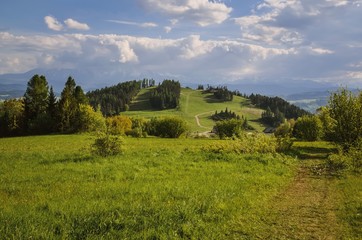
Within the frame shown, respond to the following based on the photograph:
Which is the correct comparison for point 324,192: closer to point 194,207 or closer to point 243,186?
point 243,186

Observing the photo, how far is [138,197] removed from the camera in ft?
50.1

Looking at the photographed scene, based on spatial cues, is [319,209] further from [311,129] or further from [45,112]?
[45,112]

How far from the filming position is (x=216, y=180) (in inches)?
751

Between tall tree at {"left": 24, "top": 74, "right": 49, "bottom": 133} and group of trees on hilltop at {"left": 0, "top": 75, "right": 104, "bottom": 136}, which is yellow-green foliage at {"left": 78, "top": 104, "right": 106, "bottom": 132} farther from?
tall tree at {"left": 24, "top": 74, "right": 49, "bottom": 133}

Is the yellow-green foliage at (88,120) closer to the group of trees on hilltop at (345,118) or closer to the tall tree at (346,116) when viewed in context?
the group of trees on hilltop at (345,118)

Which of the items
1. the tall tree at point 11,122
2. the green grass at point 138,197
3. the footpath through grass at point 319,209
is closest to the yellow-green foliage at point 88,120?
the tall tree at point 11,122

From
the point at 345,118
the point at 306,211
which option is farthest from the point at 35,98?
the point at 306,211

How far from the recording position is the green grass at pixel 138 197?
11.3 metres

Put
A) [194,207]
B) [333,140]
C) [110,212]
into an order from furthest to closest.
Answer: [333,140], [194,207], [110,212]

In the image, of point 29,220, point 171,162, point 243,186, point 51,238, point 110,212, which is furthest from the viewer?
point 171,162

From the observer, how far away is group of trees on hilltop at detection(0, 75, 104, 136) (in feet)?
252

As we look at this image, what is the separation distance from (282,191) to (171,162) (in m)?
9.52

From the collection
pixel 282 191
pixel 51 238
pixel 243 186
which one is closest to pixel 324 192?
pixel 282 191

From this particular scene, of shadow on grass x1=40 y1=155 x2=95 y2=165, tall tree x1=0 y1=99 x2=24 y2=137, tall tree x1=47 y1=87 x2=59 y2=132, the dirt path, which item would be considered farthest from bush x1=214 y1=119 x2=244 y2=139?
the dirt path
